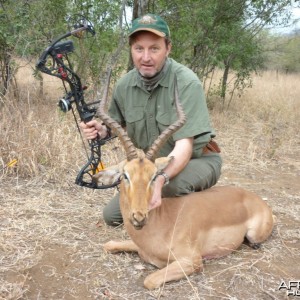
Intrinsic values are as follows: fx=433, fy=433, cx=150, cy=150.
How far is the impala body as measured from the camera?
130 inches

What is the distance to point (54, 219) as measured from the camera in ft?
15.6

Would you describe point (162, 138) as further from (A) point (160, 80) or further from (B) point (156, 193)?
(A) point (160, 80)

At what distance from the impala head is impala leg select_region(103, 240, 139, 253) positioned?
56cm

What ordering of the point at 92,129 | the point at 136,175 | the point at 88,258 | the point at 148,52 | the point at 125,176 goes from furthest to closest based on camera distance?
1. the point at 92,129
2. the point at 148,52
3. the point at 88,258
4. the point at 125,176
5. the point at 136,175

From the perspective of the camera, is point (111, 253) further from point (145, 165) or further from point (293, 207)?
point (293, 207)

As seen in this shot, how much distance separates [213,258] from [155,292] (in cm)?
88

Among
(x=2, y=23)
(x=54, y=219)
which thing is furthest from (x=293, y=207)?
(x=2, y=23)

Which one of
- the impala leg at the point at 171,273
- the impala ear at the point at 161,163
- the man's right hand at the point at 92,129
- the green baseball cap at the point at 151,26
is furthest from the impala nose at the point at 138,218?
the green baseball cap at the point at 151,26

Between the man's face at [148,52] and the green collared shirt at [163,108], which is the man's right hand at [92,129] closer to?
the green collared shirt at [163,108]

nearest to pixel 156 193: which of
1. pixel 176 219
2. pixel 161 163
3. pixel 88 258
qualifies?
pixel 161 163

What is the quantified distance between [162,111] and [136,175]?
134 centimetres

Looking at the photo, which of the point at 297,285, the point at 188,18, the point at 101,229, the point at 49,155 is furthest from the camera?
the point at 188,18

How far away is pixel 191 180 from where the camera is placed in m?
4.46

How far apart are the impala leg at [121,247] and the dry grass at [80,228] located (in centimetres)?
6
